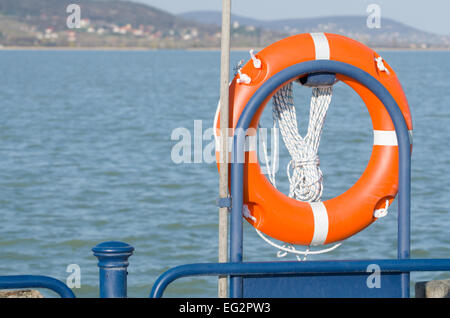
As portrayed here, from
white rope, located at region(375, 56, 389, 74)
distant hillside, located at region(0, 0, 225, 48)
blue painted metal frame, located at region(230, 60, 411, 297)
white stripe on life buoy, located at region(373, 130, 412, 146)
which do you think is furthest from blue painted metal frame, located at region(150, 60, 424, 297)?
distant hillside, located at region(0, 0, 225, 48)

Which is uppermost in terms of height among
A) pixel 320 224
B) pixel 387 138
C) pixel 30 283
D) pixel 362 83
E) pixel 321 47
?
pixel 321 47

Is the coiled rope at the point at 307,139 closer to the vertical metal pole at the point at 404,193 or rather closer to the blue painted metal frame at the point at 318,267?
the vertical metal pole at the point at 404,193

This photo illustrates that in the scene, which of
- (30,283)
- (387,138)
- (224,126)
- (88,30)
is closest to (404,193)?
(387,138)

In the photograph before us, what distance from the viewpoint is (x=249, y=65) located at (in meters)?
3.14

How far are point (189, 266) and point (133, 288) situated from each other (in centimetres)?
514

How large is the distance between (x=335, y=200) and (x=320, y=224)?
13 cm

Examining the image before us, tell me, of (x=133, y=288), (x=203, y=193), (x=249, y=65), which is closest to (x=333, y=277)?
(x=249, y=65)

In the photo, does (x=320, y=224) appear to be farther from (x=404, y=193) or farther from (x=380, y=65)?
(x=380, y=65)

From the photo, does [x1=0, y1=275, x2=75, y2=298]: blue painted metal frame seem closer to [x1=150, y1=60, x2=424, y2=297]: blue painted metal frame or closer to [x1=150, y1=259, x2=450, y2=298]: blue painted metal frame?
[x1=150, y1=60, x2=424, y2=297]: blue painted metal frame

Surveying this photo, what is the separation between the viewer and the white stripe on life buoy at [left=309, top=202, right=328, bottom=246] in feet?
10.5

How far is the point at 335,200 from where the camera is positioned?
3258 mm

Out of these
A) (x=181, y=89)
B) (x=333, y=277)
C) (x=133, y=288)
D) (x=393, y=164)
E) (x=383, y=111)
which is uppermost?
(x=181, y=89)

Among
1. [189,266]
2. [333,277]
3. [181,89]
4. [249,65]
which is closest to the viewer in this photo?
[189,266]

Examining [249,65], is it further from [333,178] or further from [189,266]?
[333,178]
